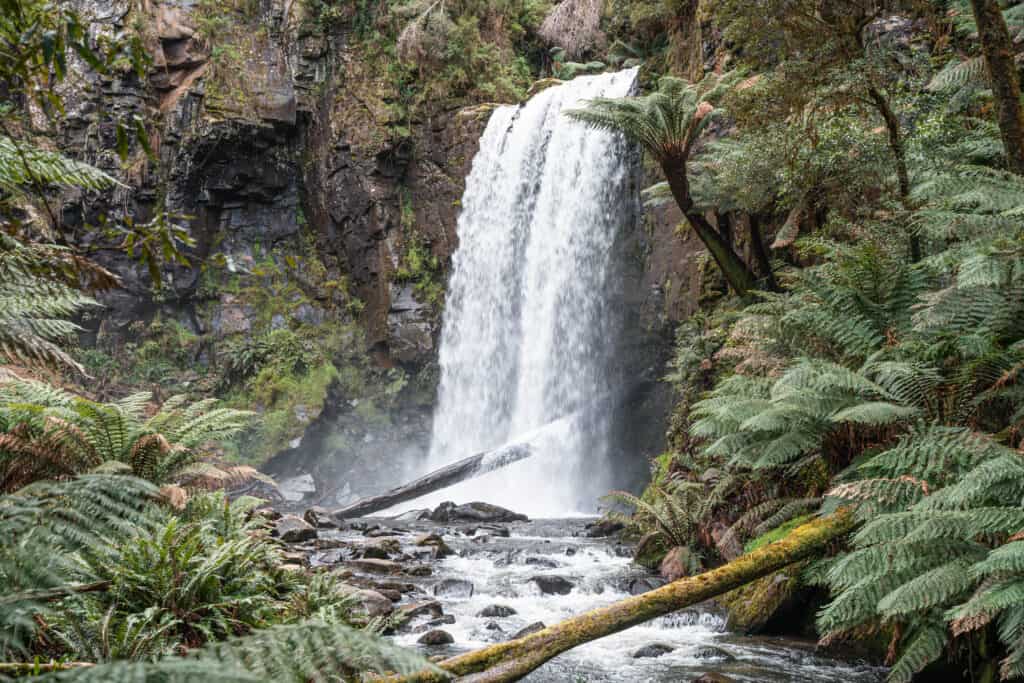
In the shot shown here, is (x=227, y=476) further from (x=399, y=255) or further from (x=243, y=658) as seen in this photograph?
(x=399, y=255)

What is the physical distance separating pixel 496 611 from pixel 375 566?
1987mm

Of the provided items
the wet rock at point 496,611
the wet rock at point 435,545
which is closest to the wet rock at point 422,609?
the wet rock at point 496,611

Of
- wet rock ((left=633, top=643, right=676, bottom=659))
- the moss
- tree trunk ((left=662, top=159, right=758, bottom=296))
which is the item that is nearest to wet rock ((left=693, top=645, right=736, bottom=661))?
wet rock ((left=633, top=643, right=676, bottom=659))

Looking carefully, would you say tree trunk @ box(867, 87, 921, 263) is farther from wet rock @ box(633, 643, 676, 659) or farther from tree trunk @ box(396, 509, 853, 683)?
wet rock @ box(633, 643, 676, 659)

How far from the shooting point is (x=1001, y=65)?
3762 millimetres

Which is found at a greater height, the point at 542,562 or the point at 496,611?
the point at 496,611

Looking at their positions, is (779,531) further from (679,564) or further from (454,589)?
(454,589)

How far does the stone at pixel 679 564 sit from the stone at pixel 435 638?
2.21m

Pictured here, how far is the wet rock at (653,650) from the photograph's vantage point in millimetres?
4824

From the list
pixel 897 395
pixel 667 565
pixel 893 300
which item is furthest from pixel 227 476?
pixel 893 300

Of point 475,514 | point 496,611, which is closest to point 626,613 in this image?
point 496,611

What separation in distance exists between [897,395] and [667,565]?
3.19 metres

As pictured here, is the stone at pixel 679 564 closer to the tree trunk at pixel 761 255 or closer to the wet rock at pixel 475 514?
the tree trunk at pixel 761 255

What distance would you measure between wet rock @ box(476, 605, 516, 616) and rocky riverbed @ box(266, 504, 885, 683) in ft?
0.04
